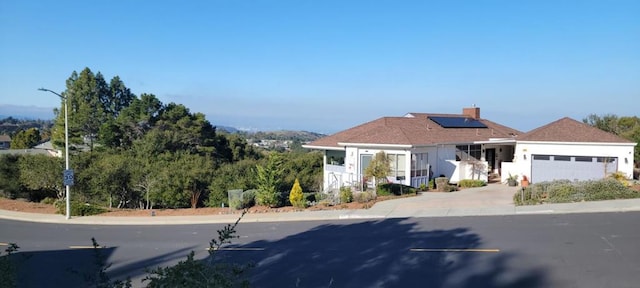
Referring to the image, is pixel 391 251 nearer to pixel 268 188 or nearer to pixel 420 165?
pixel 268 188

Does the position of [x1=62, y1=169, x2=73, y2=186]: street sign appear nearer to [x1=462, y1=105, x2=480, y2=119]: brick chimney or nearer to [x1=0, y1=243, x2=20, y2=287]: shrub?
[x1=0, y1=243, x2=20, y2=287]: shrub


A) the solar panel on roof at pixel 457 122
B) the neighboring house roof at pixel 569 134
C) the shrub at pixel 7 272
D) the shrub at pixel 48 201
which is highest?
the solar panel on roof at pixel 457 122

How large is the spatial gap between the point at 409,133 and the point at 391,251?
17204 millimetres

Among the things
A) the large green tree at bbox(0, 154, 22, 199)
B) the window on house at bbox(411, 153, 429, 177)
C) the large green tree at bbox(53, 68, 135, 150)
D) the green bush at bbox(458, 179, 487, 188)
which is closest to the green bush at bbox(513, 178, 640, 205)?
the green bush at bbox(458, 179, 487, 188)

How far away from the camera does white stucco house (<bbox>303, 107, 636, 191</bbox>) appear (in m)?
26.6

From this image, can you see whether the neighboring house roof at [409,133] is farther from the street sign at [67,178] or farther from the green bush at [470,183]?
the street sign at [67,178]

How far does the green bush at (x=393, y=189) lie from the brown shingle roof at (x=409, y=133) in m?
2.49

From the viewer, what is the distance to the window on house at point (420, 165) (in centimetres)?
2824

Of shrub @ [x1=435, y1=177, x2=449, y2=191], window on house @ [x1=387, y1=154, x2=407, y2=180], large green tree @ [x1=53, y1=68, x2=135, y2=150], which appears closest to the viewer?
shrub @ [x1=435, y1=177, x2=449, y2=191]

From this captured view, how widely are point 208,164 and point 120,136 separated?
22.2 meters

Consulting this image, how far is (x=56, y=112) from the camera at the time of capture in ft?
190

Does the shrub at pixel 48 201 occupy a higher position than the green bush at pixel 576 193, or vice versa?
the green bush at pixel 576 193

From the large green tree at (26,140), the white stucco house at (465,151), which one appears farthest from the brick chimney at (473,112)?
the large green tree at (26,140)

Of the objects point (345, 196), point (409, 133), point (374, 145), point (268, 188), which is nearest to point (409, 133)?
point (409, 133)
